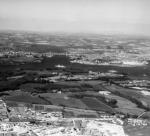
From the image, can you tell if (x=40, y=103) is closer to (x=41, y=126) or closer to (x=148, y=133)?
(x=41, y=126)

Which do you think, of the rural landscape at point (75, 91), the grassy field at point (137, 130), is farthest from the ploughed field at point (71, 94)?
the grassy field at point (137, 130)

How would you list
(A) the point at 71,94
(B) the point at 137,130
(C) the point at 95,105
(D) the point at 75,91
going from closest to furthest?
(B) the point at 137,130 < (C) the point at 95,105 < (A) the point at 71,94 < (D) the point at 75,91

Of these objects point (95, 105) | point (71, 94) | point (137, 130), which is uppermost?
point (71, 94)

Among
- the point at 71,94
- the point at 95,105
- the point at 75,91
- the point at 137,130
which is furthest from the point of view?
the point at 75,91

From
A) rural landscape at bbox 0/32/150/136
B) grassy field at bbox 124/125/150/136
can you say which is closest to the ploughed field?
rural landscape at bbox 0/32/150/136

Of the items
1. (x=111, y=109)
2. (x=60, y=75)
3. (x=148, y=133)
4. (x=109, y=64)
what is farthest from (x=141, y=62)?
(x=148, y=133)

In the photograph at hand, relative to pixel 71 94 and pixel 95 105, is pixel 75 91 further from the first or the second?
pixel 95 105

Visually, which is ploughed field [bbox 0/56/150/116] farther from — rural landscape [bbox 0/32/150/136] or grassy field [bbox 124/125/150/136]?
grassy field [bbox 124/125/150/136]

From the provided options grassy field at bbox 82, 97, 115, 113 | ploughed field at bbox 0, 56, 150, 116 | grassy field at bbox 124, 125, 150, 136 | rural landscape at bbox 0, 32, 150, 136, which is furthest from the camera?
ploughed field at bbox 0, 56, 150, 116

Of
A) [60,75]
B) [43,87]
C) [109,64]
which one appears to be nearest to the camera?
[43,87]

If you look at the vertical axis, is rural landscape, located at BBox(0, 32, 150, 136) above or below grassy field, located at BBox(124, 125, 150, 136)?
above

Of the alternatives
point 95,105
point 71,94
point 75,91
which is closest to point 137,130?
point 95,105
